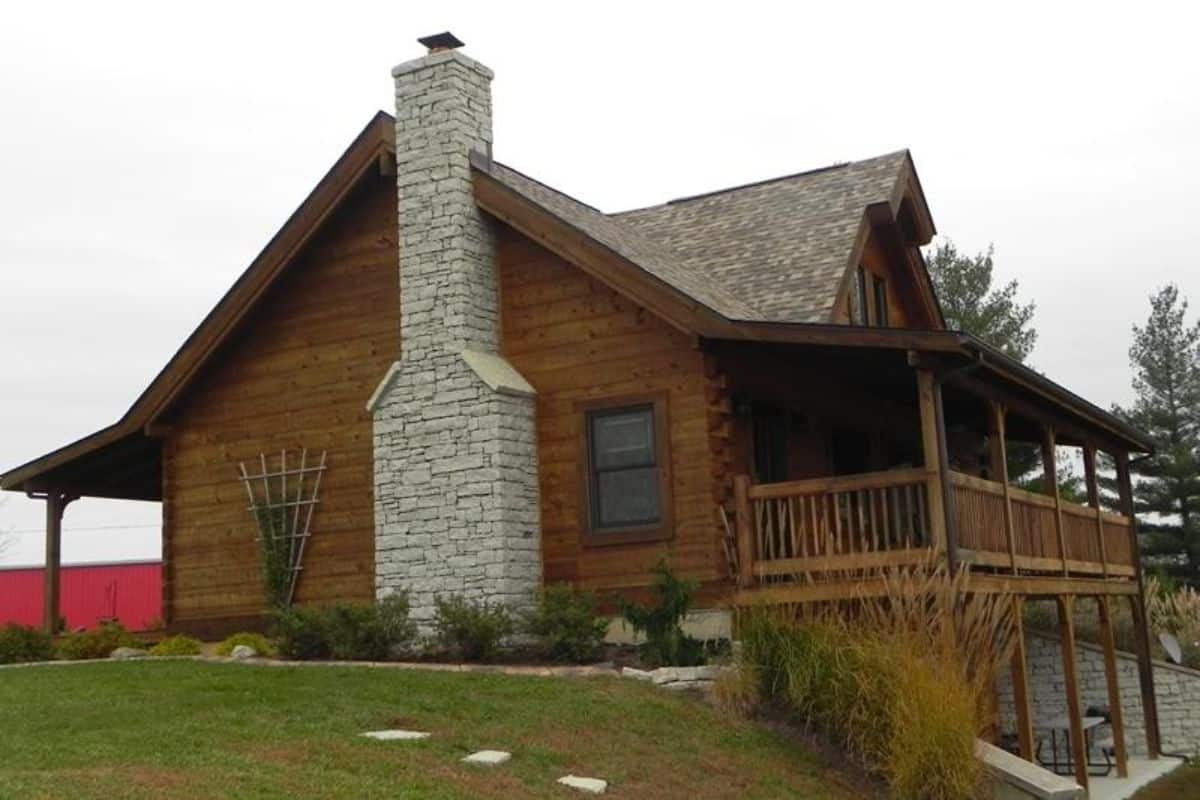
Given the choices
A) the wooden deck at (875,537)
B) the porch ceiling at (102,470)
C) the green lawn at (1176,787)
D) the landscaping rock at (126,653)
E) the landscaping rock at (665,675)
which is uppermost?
the porch ceiling at (102,470)

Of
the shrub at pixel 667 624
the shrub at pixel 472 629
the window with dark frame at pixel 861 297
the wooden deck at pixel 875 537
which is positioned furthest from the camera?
the window with dark frame at pixel 861 297

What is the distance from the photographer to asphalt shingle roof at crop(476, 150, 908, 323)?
59.9 ft

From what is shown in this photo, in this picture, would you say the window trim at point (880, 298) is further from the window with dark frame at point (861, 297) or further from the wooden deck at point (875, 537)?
the wooden deck at point (875, 537)

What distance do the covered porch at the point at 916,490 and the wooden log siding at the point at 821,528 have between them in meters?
0.02

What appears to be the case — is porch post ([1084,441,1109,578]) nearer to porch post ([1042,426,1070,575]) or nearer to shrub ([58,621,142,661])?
porch post ([1042,426,1070,575])

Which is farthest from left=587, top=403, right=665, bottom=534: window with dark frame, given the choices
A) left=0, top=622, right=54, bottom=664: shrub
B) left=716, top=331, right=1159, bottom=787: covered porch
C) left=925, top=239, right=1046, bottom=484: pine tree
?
left=925, top=239, right=1046, bottom=484: pine tree

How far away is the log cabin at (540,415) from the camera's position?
15.6 metres

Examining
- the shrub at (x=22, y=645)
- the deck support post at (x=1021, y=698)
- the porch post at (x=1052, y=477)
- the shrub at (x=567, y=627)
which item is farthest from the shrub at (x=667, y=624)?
the shrub at (x=22, y=645)

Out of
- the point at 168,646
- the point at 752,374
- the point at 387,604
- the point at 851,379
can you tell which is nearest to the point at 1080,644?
the point at 851,379

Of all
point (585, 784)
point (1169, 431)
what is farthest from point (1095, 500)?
point (1169, 431)

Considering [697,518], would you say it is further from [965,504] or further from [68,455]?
[68,455]

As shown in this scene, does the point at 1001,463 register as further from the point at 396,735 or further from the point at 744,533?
the point at 396,735

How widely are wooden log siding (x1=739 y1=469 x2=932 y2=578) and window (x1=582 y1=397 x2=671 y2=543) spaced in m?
1.29

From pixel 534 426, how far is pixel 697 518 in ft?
7.58
